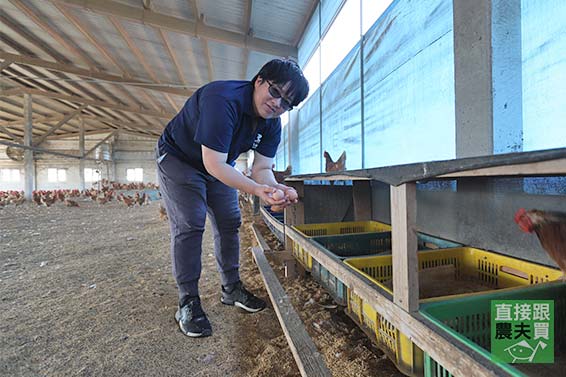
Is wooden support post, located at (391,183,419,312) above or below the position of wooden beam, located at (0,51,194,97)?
below

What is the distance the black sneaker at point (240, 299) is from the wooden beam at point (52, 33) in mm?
6025

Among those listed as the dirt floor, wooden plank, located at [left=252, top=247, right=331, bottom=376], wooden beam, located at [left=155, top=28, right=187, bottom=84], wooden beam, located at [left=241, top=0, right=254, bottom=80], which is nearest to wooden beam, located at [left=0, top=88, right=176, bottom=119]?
wooden beam, located at [left=155, top=28, right=187, bottom=84]

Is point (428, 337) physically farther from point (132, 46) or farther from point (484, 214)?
point (132, 46)

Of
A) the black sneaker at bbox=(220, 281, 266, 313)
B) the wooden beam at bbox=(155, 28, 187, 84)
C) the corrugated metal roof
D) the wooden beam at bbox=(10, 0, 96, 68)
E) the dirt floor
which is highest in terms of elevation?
the wooden beam at bbox=(10, 0, 96, 68)

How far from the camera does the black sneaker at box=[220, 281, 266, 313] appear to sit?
1.37 metres

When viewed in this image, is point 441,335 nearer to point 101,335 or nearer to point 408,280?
point 408,280

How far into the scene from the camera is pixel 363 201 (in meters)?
2.19

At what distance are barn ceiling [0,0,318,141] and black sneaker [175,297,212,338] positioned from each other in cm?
404

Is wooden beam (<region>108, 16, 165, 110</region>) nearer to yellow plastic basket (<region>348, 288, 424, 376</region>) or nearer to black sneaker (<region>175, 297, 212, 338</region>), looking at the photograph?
black sneaker (<region>175, 297, 212, 338</region>)

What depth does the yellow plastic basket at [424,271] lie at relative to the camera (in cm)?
69

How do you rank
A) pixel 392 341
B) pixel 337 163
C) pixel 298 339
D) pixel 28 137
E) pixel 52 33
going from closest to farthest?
pixel 392 341 < pixel 298 339 < pixel 337 163 < pixel 52 33 < pixel 28 137

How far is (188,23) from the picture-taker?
14.3 feet

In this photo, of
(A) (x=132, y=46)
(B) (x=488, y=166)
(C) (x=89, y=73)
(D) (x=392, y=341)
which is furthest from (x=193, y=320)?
(C) (x=89, y=73)

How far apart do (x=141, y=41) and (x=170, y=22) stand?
154cm
